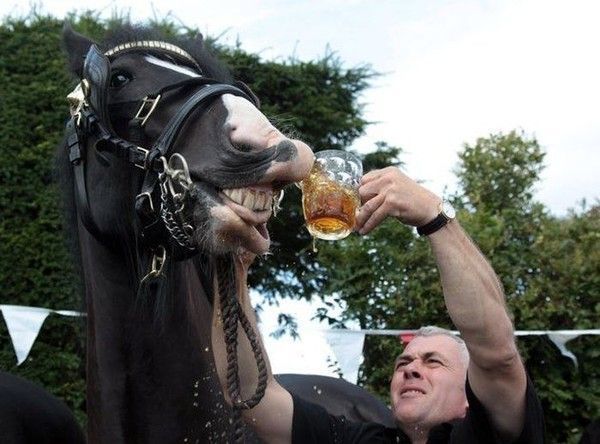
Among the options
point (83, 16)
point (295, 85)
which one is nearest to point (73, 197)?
point (83, 16)

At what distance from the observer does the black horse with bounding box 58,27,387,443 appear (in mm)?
2525

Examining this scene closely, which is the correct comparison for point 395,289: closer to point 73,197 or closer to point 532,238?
point 532,238

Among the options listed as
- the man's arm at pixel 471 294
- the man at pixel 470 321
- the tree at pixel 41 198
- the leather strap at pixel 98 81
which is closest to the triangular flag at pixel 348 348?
the tree at pixel 41 198

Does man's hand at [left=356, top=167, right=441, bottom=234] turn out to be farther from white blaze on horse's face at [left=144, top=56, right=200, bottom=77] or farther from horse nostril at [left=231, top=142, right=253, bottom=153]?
white blaze on horse's face at [left=144, top=56, right=200, bottom=77]

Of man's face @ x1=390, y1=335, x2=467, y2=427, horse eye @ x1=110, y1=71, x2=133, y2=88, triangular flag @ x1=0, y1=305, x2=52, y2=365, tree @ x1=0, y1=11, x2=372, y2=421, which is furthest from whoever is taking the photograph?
tree @ x1=0, y1=11, x2=372, y2=421

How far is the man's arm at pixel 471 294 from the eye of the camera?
2.78m

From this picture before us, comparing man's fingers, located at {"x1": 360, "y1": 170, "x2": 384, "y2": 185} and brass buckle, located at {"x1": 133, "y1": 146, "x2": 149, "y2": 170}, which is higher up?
brass buckle, located at {"x1": 133, "y1": 146, "x2": 149, "y2": 170}

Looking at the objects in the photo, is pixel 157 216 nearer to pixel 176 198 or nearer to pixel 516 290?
pixel 176 198

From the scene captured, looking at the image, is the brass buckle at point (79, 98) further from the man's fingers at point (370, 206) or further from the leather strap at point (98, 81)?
the man's fingers at point (370, 206)

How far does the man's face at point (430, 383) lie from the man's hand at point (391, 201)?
37.3 inches

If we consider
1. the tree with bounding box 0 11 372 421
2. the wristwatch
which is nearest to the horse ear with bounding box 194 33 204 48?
the wristwatch

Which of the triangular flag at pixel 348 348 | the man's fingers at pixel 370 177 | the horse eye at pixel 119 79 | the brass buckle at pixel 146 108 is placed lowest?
the triangular flag at pixel 348 348

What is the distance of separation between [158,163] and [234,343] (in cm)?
50

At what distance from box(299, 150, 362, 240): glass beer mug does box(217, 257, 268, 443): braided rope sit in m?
0.26
